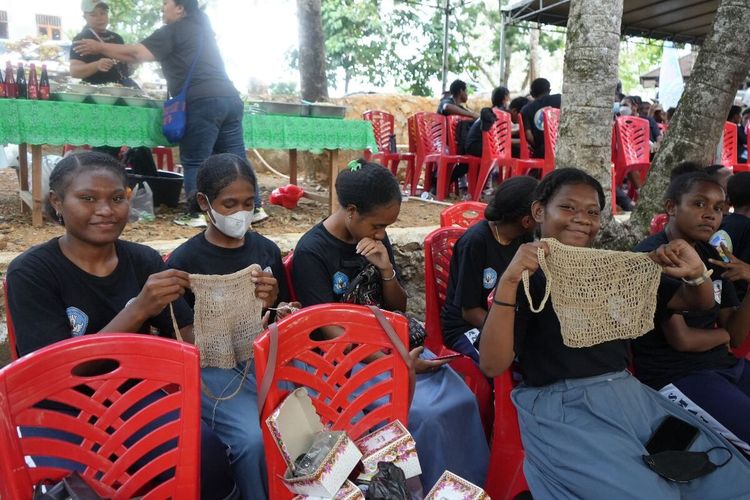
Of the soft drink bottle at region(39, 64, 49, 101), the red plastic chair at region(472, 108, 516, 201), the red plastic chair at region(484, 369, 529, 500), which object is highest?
the soft drink bottle at region(39, 64, 49, 101)

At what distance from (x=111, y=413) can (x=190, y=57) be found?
3.58m

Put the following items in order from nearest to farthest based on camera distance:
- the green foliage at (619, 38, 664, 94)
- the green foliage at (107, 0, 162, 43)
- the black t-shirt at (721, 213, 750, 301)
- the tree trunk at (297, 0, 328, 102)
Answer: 1. the black t-shirt at (721, 213, 750, 301)
2. the tree trunk at (297, 0, 328, 102)
3. the green foliage at (107, 0, 162, 43)
4. the green foliage at (619, 38, 664, 94)

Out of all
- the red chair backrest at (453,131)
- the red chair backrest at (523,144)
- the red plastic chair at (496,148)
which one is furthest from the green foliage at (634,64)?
the red plastic chair at (496,148)

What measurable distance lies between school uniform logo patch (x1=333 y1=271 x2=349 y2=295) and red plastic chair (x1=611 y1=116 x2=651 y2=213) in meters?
5.59

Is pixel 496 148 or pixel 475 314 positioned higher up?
pixel 496 148

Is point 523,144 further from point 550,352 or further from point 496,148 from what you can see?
point 550,352

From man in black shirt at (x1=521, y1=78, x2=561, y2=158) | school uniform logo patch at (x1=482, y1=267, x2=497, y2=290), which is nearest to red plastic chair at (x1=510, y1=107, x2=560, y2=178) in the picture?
man in black shirt at (x1=521, y1=78, x2=561, y2=158)

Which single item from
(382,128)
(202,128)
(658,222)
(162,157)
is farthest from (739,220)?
(382,128)

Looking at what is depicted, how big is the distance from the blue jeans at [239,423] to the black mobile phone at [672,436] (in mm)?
1221

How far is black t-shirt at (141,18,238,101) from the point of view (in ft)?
14.6

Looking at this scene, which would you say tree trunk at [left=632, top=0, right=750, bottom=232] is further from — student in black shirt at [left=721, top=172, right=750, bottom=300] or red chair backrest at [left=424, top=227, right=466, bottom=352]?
red chair backrest at [left=424, top=227, right=466, bottom=352]

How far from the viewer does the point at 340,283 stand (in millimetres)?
2561

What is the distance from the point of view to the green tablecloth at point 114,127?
4.16 metres

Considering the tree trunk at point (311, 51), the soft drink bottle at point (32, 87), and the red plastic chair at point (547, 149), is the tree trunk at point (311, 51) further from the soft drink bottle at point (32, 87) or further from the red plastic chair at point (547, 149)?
the soft drink bottle at point (32, 87)
